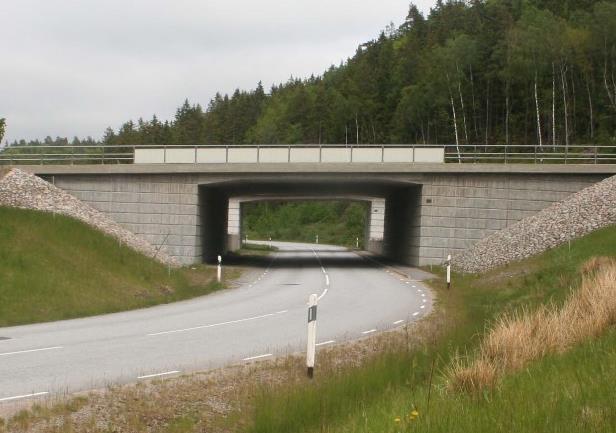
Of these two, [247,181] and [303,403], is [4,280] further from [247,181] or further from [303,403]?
[247,181]

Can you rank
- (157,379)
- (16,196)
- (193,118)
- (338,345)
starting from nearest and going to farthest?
(157,379) < (338,345) < (16,196) < (193,118)

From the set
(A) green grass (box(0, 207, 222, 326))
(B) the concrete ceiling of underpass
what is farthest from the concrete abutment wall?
(A) green grass (box(0, 207, 222, 326))

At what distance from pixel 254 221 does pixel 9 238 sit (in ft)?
342

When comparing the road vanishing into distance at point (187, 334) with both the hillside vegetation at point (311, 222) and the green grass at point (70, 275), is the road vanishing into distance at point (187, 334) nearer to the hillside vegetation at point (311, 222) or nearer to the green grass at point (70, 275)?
the green grass at point (70, 275)

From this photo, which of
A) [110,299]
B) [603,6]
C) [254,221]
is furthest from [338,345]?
[254,221]

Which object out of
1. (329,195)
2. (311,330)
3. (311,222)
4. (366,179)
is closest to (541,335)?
(311,330)

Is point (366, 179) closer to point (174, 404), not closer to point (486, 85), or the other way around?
point (174, 404)

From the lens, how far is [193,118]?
6122 inches

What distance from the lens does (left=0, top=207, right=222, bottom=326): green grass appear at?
2061 cm

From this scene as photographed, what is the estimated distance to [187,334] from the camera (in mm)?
15711

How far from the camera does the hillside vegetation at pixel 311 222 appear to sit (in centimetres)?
10219

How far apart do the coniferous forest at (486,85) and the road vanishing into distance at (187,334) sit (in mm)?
46294

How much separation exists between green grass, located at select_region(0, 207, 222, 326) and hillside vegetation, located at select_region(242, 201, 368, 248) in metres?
64.4

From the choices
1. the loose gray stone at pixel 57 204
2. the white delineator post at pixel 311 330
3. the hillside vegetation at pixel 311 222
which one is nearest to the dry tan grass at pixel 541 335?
the white delineator post at pixel 311 330
